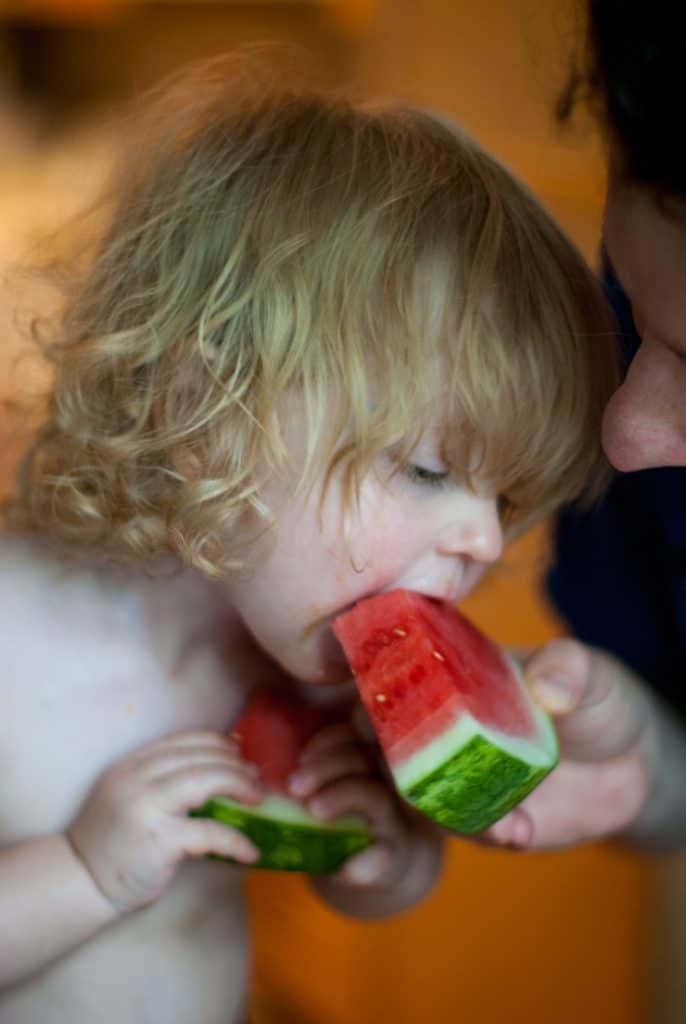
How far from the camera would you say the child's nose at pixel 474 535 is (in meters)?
0.88

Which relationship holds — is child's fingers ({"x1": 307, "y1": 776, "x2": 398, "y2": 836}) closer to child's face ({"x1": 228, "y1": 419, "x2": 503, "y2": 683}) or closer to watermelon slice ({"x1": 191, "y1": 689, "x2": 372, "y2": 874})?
watermelon slice ({"x1": 191, "y1": 689, "x2": 372, "y2": 874})

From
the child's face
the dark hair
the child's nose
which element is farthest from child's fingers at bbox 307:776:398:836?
the dark hair

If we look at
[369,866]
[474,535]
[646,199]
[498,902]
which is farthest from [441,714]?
[498,902]

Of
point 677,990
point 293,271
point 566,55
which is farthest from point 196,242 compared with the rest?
point 677,990

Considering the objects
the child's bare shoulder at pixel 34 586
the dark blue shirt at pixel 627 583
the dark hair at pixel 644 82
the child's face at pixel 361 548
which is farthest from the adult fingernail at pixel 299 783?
the dark hair at pixel 644 82

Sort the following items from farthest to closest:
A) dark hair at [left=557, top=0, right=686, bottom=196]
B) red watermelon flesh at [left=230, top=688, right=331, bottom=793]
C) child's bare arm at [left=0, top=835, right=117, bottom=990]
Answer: red watermelon flesh at [left=230, top=688, right=331, bottom=793] → child's bare arm at [left=0, top=835, right=117, bottom=990] → dark hair at [left=557, top=0, right=686, bottom=196]

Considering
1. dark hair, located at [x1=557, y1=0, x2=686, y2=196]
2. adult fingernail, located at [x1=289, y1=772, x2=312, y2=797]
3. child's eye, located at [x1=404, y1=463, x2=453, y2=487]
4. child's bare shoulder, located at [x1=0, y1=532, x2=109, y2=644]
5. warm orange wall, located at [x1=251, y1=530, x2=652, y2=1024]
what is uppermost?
dark hair, located at [x1=557, y1=0, x2=686, y2=196]

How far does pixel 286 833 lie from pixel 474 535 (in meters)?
0.25

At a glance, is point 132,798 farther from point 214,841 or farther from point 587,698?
point 587,698

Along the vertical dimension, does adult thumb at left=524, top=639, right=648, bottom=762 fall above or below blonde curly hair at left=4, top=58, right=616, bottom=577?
below

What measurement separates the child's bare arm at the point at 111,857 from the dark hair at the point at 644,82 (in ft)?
1.70

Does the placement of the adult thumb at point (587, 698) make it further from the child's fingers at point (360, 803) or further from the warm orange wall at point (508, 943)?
the warm orange wall at point (508, 943)

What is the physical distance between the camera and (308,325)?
840mm

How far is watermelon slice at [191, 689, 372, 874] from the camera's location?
907mm
